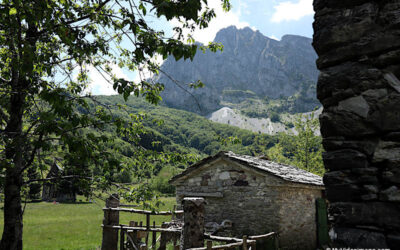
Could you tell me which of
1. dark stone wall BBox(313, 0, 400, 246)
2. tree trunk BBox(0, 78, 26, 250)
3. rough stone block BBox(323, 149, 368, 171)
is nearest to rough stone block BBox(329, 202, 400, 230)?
dark stone wall BBox(313, 0, 400, 246)

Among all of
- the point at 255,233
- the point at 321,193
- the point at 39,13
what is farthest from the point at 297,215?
the point at 39,13

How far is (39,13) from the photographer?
3.67 m

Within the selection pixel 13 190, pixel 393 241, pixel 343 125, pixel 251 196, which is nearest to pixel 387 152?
pixel 343 125

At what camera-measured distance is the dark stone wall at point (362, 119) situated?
1.95m

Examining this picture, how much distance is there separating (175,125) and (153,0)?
5727 inches

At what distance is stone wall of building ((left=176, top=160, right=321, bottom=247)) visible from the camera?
11305 millimetres

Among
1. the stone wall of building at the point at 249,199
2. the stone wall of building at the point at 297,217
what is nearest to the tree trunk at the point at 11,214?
the stone wall of building at the point at 249,199

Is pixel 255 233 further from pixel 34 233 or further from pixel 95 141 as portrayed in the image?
pixel 34 233

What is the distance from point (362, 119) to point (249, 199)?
33.4 feet

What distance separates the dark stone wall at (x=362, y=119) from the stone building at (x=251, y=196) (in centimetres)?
929

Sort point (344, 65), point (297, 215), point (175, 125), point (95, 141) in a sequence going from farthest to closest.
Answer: point (175, 125)
point (297, 215)
point (95, 141)
point (344, 65)

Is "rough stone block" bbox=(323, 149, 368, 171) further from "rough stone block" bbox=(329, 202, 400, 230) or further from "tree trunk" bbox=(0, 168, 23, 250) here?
"tree trunk" bbox=(0, 168, 23, 250)

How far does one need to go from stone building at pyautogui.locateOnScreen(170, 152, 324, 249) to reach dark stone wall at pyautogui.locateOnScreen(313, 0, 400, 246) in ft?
30.5

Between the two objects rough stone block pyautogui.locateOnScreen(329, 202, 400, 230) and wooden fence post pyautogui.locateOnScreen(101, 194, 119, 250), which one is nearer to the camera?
rough stone block pyautogui.locateOnScreen(329, 202, 400, 230)
